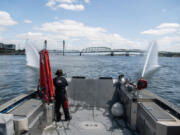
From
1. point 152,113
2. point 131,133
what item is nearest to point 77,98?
point 131,133

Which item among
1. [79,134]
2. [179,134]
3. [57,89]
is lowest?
[79,134]

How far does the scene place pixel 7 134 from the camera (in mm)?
3119

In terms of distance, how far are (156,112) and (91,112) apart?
315cm

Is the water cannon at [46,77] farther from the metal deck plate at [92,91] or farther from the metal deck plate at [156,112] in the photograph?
the metal deck plate at [156,112]

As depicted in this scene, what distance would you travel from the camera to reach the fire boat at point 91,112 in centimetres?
358

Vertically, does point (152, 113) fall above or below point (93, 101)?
above

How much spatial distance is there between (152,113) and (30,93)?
408 centimetres

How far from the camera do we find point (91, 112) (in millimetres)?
6594

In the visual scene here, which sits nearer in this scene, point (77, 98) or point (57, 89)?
point (57, 89)

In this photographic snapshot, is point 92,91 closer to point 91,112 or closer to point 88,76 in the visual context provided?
point 91,112

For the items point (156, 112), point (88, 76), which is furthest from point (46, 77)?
point (88, 76)

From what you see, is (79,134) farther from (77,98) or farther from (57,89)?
(77,98)

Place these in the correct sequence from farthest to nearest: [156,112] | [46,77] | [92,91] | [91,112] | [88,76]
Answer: [88,76] < [92,91] < [91,112] < [46,77] < [156,112]

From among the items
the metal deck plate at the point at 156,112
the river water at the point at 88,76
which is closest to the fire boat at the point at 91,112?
the metal deck plate at the point at 156,112
